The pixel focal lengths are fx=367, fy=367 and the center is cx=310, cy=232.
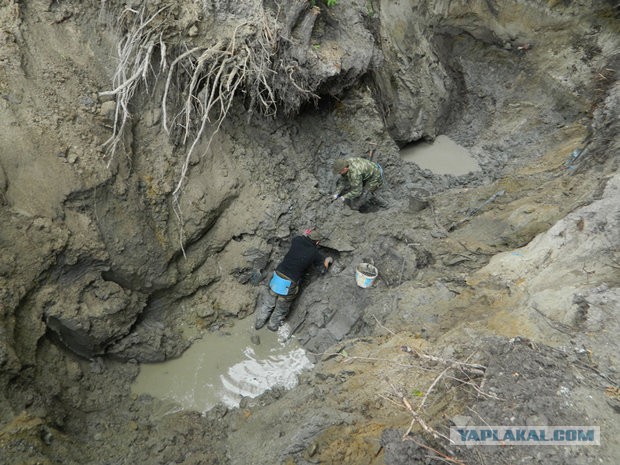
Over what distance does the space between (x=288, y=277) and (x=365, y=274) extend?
907 mm

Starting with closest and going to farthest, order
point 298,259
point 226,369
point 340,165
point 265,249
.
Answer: point 226,369
point 298,259
point 265,249
point 340,165

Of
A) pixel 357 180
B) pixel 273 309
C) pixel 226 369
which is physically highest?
pixel 357 180

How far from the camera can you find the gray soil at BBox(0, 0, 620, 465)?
2635mm

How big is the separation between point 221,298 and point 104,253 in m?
1.46

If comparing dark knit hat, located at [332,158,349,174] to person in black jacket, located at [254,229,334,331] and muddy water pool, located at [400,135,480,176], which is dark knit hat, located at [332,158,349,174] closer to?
person in black jacket, located at [254,229,334,331]

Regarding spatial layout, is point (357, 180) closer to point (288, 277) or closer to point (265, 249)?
point (265, 249)

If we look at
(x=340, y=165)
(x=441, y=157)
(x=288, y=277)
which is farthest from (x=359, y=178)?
(x=441, y=157)

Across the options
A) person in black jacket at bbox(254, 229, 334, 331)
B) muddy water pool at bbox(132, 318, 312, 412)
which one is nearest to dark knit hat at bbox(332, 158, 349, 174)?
person in black jacket at bbox(254, 229, 334, 331)

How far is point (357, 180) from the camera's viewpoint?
500cm

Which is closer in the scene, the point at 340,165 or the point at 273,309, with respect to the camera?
the point at 273,309

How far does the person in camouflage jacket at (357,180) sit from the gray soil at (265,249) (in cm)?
25

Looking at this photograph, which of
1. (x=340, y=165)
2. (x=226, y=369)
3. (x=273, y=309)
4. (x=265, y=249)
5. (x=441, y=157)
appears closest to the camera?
(x=226, y=369)

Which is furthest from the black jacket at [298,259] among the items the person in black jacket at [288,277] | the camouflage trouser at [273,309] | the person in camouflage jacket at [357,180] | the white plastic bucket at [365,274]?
the person in camouflage jacket at [357,180]

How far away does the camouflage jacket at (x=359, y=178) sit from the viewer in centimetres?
500
